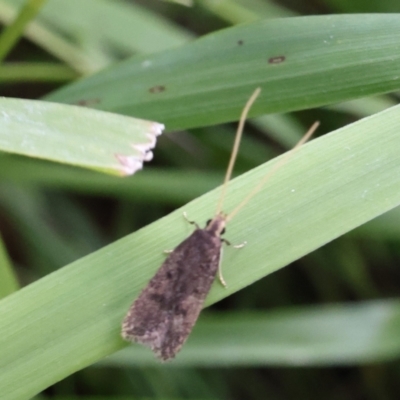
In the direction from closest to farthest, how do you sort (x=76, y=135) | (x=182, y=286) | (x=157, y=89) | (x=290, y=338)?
1. (x=76, y=135)
2. (x=182, y=286)
3. (x=157, y=89)
4. (x=290, y=338)

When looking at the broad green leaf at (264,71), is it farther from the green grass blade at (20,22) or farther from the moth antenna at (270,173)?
the green grass blade at (20,22)

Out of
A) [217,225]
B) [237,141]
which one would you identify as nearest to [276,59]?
[237,141]

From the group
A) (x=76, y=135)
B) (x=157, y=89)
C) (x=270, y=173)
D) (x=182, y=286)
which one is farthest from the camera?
(x=157, y=89)

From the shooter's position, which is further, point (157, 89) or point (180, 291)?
point (157, 89)

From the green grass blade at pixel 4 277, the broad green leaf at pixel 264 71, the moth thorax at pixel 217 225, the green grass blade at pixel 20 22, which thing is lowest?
the moth thorax at pixel 217 225

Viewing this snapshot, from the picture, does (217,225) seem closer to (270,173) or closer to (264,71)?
(270,173)

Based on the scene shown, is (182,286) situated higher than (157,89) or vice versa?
(157,89)

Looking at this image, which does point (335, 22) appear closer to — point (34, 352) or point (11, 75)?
point (34, 352)

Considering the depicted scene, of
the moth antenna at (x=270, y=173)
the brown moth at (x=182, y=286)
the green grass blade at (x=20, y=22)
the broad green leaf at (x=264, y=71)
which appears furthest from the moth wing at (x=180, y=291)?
the green grass blade at (x=20, y=22)
